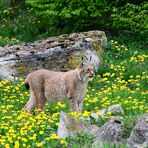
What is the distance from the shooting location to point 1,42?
19609mm

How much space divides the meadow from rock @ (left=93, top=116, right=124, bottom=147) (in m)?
0.11

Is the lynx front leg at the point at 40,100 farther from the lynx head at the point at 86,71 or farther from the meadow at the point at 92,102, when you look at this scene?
the lynx head at the point at 86,71

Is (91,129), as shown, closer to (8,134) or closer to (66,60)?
(8,134)

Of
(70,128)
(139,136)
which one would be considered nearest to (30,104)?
(70,128)

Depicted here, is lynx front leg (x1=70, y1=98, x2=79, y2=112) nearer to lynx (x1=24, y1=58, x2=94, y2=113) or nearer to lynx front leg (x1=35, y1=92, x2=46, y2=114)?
lynx (x1=24, y1=58, x2=94, y2=113)

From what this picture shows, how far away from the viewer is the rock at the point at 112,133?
8.43 metres

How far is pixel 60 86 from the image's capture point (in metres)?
12.1

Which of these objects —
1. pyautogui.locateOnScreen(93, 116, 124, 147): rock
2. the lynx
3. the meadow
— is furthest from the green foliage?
pyautogui.locateOnScreen(93, 116, 124, 147): rock

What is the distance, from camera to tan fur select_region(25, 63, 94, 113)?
39.0 ft

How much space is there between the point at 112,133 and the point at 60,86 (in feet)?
12.1

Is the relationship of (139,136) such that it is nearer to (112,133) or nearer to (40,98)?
(112,133)

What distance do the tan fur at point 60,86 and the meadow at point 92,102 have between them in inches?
8.3

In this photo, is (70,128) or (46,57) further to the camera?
(46,57)

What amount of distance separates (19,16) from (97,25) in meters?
4.52
